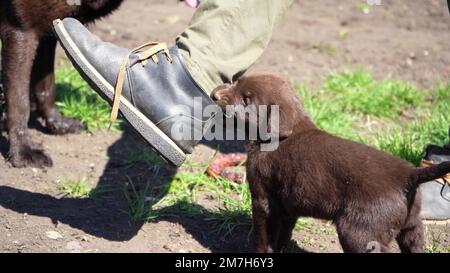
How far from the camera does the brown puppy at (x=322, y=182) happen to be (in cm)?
288

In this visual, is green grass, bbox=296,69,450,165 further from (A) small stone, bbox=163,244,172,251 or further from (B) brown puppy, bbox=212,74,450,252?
(A) small stone, bbox=163,244,172,251

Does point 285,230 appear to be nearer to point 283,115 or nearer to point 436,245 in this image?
point 283,115

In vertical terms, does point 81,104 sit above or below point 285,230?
below

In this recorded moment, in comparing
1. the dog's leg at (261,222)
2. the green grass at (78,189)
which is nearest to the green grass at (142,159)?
the green grass at (78,189)

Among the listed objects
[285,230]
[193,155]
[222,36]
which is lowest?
[193,155]

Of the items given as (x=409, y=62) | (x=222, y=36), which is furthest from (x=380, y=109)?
(x=222, y=36)

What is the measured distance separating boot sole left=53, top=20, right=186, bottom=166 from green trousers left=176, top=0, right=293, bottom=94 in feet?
1.13

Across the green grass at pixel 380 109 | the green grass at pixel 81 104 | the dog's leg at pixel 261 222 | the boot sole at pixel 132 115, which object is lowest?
the green grass at pixel 380 109

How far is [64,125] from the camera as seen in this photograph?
15.8 ft

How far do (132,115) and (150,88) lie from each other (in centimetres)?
16

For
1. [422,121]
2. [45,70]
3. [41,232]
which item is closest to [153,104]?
[41,232]

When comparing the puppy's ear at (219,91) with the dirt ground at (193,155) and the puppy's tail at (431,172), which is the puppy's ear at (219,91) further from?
the puppy's tail at (431,172)

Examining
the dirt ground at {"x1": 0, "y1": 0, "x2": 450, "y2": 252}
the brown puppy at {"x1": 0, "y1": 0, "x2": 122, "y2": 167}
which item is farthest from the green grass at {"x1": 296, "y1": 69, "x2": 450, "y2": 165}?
the brown puppy at {"x1": 0, "y1": 0, "x2": 122, "y2": 167}

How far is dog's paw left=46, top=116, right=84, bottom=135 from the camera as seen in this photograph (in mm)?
4793
